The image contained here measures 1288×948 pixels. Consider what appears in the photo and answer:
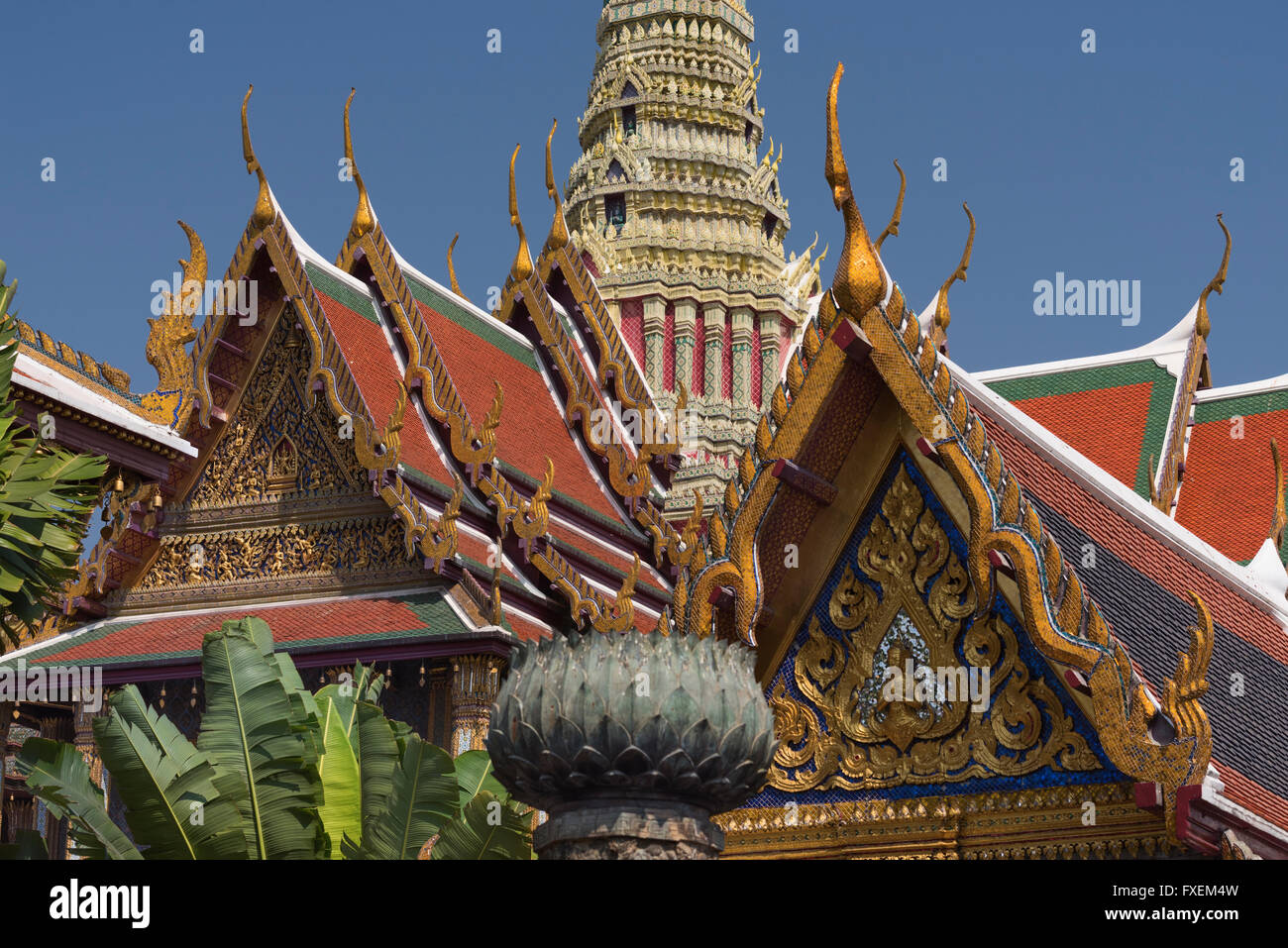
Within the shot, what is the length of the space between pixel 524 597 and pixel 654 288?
48.7ft

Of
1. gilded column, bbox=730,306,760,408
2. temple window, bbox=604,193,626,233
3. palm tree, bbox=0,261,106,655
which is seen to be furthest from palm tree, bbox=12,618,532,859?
temple window, bbox=604,193,626,233

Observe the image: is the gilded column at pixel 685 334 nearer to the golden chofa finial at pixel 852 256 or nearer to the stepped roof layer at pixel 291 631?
the stepped roof layer at pixel 291 631

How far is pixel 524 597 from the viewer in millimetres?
18156

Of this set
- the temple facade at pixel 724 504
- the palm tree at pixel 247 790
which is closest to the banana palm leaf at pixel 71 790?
the palm tree at pixel 247 790

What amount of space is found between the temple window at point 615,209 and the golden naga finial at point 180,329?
51.2ft

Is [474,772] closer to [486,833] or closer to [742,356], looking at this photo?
[486,833]

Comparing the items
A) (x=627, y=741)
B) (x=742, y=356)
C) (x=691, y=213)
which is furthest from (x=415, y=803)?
(x=691, y=213)

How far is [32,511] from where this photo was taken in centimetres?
807

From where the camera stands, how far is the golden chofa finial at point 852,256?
7.39m

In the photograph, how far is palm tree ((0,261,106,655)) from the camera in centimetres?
804

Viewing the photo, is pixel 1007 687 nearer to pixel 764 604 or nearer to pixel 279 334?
pixel 764 604

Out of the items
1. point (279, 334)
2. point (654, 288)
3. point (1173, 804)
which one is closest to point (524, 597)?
point (279, 334)

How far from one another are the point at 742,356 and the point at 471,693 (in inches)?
628

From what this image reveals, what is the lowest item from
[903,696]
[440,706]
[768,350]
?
[440,706]
